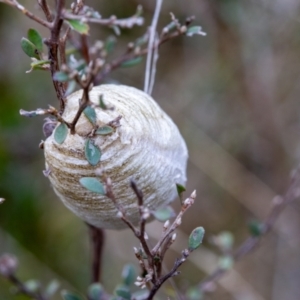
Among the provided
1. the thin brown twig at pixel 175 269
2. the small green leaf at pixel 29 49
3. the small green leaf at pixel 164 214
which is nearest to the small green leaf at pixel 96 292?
the thin brown twig at pixel 175 269

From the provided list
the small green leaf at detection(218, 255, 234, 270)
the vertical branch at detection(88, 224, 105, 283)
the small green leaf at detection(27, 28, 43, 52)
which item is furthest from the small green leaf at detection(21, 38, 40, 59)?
the small green leaf at detection(218, 255, 234, 270)

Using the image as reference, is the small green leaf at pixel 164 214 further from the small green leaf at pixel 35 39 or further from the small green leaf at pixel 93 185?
the small green leaf at pixel 35 39

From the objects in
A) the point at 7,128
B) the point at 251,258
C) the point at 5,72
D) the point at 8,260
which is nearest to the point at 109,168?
the point at 8,260

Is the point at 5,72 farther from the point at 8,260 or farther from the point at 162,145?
the point at 162,145

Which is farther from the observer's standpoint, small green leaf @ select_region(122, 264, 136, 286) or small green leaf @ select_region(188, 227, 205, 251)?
small green leaf @ select_region(122, 264, 136, 286)

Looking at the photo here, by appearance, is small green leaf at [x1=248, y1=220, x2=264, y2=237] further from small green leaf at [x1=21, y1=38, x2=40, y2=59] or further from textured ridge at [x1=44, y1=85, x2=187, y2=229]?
small green leaf at [x1=21, y1=38, x2=40, y2=59]

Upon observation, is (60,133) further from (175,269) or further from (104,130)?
(175,269)

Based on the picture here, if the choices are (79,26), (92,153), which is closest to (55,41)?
(79,26)
